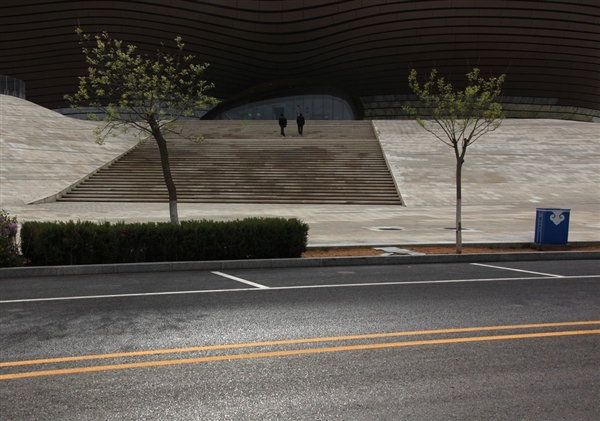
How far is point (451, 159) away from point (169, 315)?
2671 centimetres

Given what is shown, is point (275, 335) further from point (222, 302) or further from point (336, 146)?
point (336, 146)

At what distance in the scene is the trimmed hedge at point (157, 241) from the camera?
959 centimetres

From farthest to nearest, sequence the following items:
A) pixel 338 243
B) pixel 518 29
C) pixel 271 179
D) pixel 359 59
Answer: pixel 359 59, pixel 518 29, pixel 271 179, pixel 338 243

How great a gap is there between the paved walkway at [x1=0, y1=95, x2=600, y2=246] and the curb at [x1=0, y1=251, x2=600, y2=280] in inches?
68.6

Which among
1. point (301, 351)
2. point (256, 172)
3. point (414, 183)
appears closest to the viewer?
point (301, 351)

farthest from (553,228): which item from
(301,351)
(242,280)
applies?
(301,351)

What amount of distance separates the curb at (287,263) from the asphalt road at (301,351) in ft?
3.35

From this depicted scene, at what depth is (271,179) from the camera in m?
27.1

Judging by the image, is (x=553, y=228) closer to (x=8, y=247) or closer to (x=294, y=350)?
(x=294, y=350)

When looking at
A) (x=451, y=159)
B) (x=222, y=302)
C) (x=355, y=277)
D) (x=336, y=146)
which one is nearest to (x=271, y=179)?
(x=336, y=146)

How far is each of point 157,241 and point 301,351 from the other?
598 cm

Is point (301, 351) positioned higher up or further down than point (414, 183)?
further down

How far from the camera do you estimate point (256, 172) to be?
2806 centimetres

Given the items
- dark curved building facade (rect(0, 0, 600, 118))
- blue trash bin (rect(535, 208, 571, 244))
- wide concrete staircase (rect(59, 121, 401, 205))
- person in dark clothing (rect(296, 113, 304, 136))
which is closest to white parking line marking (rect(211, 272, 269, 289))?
blue trash bin (rect(535, 208, 571, 244))
